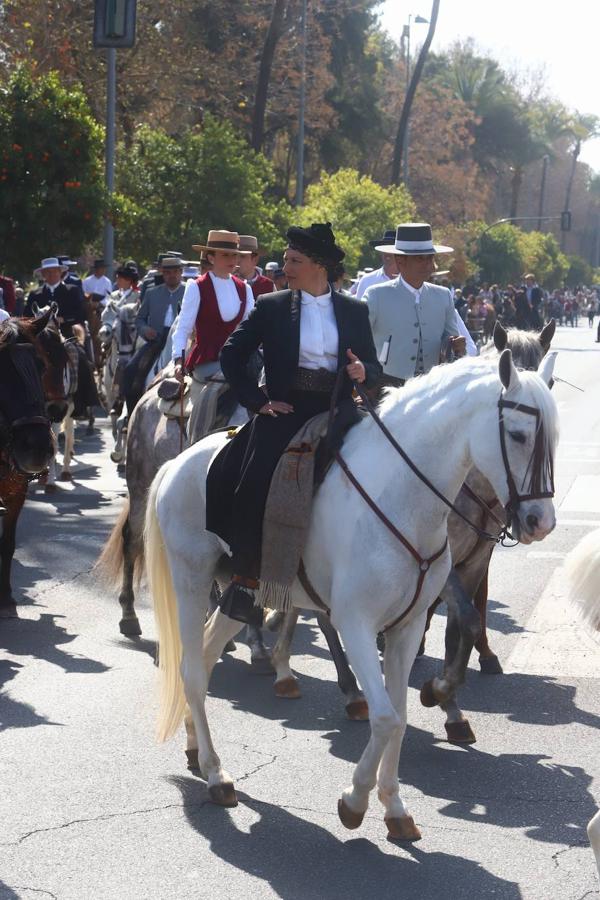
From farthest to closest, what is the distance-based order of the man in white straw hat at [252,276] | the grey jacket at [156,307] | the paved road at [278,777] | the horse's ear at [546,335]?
1. the grey jacket at [156,307]
2. the man in white straw hat at [252,276]
3. the horse's ear at [546,335]
4. the paved road at [278,777]

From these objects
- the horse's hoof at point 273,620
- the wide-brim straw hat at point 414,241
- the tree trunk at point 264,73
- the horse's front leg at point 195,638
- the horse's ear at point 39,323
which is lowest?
the horse's hoof at point 273,620

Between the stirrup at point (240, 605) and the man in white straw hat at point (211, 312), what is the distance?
2.84 m

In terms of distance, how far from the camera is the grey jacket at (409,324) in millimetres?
8945

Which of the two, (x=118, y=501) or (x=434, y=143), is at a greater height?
(x=434, y=143)

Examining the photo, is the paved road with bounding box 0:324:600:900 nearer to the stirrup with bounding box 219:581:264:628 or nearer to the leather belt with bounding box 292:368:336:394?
the stirrup with bounding box 219:581:264:628

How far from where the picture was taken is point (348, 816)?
575 centimetres

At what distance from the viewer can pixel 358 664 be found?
5.70 m

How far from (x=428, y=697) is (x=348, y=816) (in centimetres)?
178

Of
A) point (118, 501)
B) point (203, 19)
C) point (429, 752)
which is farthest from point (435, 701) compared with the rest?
point (203, 19)

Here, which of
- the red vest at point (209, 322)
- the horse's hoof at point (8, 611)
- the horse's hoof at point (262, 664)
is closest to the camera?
the horse's hoof at point (262, 664)

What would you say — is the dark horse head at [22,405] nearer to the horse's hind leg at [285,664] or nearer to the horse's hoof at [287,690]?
the horse's hind leg at [285,664]

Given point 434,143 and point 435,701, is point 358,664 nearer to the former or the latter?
point 435,701

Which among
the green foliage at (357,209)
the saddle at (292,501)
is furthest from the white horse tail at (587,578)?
the green foliage at (357,209)

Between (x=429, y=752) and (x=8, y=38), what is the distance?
3011 cm
